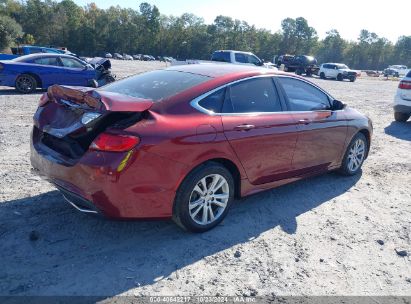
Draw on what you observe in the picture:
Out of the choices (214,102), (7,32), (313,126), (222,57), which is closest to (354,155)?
(313,126)

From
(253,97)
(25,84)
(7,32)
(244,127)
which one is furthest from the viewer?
(7,32)

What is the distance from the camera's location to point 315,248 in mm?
3766

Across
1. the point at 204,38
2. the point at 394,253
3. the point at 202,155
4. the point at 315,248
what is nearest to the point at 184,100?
the point at 202,155

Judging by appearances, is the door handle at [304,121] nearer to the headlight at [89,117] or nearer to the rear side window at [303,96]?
the rear side window at [303,96]

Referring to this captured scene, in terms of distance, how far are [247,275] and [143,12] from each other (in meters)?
121

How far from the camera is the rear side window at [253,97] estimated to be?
4004 mm

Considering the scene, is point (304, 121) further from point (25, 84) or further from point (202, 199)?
point (25, 84)

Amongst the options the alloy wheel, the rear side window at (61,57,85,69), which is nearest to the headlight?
the alloy wheel

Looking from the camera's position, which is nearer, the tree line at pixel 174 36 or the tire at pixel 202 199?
the tire at pixel 202 199

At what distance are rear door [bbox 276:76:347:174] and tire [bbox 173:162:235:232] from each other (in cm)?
119

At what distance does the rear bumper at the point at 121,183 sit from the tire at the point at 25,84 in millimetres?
10207

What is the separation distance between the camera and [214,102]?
3.84 meters

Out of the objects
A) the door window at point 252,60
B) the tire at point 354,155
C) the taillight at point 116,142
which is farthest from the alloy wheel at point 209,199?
the door window at point 252,60

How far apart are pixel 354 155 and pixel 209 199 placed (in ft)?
10.1
